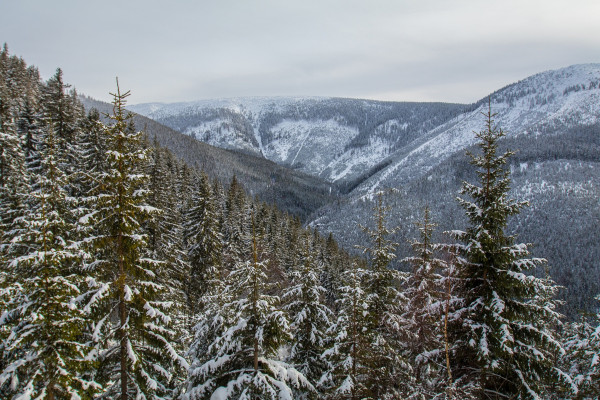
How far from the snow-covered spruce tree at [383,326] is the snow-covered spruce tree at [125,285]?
7125 mm

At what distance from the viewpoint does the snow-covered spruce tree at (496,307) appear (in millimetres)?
10734

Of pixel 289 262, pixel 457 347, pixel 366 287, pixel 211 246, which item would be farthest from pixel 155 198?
pixel 289 262

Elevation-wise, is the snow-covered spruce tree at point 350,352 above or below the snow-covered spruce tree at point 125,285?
below

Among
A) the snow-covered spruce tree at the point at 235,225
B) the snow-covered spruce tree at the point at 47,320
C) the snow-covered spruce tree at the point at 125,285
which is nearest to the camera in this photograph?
the snow-covered spruce tree at the point at 125,285

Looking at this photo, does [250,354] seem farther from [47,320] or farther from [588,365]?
[588,365]

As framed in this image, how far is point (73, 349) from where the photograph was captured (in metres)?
10.7

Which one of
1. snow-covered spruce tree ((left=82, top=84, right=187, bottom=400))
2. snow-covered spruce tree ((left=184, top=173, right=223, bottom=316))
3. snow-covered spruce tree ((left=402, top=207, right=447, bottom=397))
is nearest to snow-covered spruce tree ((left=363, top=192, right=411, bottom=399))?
snow-covered spruce tree ((left=402, top=207, right=447, bottom=397))

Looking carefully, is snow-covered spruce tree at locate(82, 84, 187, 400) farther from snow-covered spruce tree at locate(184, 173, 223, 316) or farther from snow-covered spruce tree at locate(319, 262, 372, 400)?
snow-covered spruce tree at locate(184, 173, 223, 316)

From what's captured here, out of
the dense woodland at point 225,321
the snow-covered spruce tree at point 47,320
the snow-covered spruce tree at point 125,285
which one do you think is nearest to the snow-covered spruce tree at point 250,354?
the dense woodland at point 225,321

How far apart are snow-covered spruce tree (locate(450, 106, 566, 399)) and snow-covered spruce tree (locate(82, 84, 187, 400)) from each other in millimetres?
9673

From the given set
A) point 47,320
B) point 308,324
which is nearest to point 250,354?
point 308,324

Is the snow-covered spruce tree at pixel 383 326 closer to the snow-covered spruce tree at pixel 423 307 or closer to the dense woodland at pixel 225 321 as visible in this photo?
the dense woodland at pixel 225 321

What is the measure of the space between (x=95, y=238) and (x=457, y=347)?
12276 mm

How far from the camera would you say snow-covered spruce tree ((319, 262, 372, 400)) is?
1158cm
